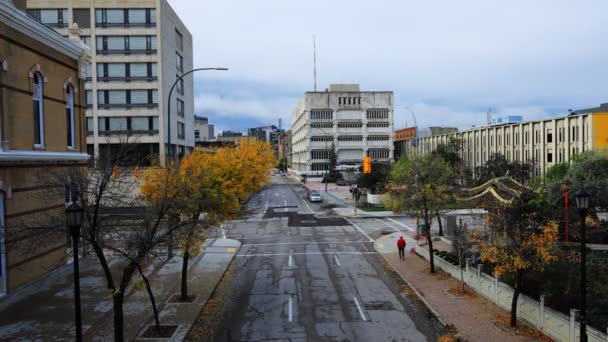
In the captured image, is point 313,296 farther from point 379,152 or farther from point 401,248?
point 379,152

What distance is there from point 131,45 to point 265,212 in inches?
846

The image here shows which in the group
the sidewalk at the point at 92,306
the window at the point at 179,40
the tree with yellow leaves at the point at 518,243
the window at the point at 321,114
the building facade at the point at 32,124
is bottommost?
the sidewalk at the point at 92,306

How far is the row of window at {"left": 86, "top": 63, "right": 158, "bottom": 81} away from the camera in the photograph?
46.8 meters

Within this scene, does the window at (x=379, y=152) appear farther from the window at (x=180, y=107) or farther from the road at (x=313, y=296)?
the road at (x=313, y=296)

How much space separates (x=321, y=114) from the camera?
359 feet

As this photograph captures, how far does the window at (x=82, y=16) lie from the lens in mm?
46406

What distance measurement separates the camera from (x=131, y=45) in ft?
153

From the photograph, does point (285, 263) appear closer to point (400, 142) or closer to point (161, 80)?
point (161, 80)

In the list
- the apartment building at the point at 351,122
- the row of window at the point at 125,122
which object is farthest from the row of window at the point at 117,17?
the apartment building at the point at 351,122

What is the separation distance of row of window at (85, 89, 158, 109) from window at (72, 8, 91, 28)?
644 cm

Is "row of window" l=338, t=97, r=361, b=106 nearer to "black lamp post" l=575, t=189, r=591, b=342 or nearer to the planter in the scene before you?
the planter

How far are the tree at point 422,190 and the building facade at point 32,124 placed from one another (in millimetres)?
15628

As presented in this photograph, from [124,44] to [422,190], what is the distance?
1379 inches

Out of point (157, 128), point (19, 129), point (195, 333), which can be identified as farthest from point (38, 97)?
point (157, 128)
